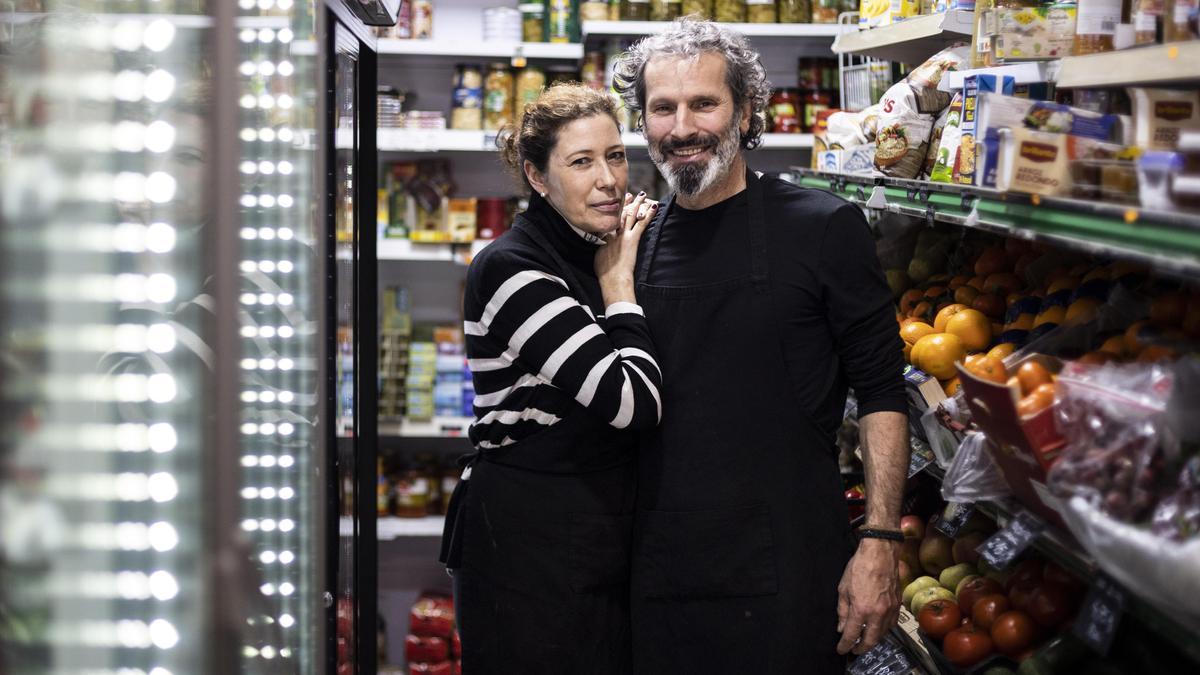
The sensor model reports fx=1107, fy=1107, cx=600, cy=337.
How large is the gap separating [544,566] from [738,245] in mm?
757

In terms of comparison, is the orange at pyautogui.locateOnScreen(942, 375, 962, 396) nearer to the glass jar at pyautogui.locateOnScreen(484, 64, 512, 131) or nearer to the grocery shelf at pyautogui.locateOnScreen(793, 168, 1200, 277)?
the grocery shelf at pyautogui.locateOnScreen(793, 168, 1200, 277)

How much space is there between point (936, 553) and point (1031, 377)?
1086 mm

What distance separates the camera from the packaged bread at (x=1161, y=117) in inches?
63.5

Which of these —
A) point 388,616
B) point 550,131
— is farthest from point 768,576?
point 388,616

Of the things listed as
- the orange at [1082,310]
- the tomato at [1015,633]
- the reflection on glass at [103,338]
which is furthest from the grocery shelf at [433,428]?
the reflection on glass at [103,338]

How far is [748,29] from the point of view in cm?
400

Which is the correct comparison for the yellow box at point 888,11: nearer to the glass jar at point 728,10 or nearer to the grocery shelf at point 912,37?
the grocery shelf at point 912,37

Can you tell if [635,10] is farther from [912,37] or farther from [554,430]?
[554,430]

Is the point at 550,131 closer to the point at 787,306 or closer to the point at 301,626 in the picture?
the point at 787,306

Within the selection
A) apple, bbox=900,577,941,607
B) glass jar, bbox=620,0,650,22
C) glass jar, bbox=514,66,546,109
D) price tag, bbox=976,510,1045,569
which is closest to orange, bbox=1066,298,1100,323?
price tag, bbox=976,510,1045,569

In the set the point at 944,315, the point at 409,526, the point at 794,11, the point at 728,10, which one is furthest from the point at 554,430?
the point at 794,11

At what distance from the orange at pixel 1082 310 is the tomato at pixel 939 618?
719 millimetres

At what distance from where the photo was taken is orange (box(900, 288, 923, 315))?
279cm

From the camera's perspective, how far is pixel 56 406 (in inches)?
42.3
